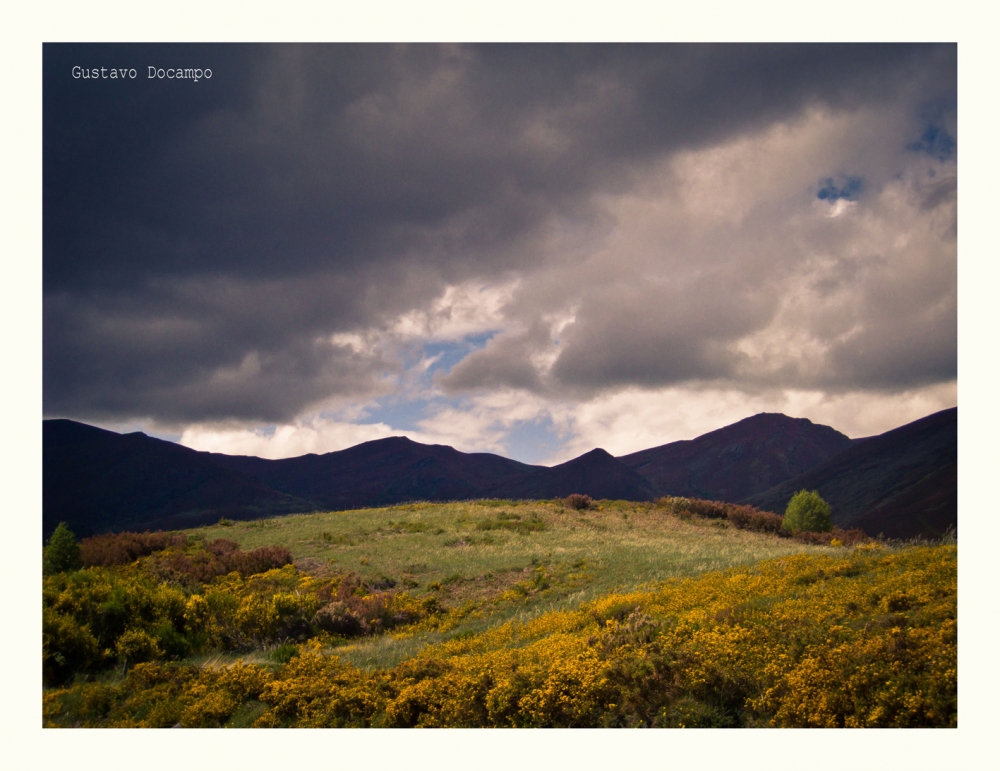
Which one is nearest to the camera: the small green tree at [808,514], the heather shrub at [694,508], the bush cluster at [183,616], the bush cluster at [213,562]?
the bush cluster at [183,616]

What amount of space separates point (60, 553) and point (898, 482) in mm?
62736

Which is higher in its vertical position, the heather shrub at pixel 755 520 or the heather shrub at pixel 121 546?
the heather shrub at pixel 121 546

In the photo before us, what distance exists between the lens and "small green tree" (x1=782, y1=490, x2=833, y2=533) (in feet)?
101

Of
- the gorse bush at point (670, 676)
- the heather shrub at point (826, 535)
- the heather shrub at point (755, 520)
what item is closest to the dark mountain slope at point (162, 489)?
the heather shrub at point (755, 520)

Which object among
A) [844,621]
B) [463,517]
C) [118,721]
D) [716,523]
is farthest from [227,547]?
[716,523]

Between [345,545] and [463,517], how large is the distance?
8497 millimetres

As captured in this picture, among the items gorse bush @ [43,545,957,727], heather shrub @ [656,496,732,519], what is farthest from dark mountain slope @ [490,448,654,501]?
gorse bush @ [43,545,957,727]

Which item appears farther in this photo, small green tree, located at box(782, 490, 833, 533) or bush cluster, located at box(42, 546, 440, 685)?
small green tree, located at box(782, 490, 833, 533)

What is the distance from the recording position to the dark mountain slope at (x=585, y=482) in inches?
4239

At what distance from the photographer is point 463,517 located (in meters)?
31.5

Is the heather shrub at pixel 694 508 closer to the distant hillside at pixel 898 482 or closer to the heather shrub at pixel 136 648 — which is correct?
the distant hillside at pixel 898 482

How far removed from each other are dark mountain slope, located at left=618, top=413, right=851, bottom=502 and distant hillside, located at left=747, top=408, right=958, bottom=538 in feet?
89.0

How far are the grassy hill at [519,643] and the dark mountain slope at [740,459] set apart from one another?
421 feet

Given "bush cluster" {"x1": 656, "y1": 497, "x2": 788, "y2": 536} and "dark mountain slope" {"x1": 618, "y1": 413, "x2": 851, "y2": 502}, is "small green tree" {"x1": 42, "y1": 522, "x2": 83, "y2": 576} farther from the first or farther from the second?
"dark mountain slope" {"x1": 618, "y1": 413, "x2": 851, "y2": 502}
